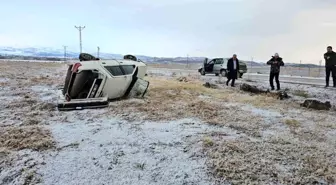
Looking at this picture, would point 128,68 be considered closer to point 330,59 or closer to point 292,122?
point 292,122

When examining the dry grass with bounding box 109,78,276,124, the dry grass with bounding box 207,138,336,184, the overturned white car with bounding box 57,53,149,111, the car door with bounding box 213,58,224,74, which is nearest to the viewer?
the dry grass with bounding box 207,138,336,184

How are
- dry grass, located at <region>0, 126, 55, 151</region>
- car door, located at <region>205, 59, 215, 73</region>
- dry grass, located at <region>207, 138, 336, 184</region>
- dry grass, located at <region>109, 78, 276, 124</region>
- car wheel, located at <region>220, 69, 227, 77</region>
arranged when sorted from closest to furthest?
dry grass, located at <region>207, 138, 336, 184</region> → dry grass, located at <region>0, 126, 55, 151</region> → dry grass, located at <region>109, 78, 276, 124</region> → car wheel, located at <region>220, 69, 227, 77</region> → car door, located at <region>205, 59, 215, 73</region>

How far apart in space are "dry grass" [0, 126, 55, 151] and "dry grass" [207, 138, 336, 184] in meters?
2.47

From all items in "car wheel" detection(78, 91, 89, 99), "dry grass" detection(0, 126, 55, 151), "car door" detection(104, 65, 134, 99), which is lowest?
"dry grass" detection(0, 126, 55, 151)

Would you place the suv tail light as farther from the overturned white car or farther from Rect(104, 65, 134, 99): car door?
Rect(104, 65, 134, 99): car door

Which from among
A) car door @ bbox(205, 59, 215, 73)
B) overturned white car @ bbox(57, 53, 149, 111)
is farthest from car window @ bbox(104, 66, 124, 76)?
car door @ bbox(205, 59, 215, 73)

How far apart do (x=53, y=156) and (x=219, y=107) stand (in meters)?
4.64

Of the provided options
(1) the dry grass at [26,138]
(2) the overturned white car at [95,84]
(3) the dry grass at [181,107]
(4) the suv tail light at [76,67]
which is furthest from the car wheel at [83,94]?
(1) the dry grass at [26,138]

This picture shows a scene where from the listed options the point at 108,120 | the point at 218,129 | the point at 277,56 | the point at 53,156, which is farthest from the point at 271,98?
the point at 53,156

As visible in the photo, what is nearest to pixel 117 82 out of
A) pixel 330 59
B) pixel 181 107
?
pixel 181 107

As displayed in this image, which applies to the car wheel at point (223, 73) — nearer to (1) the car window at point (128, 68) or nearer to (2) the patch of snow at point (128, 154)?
(1) the car window at point (128, 68)

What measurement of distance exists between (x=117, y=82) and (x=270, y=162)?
532cm

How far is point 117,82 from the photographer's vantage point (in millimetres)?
8672

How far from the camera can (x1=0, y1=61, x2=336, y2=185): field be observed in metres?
3.86
